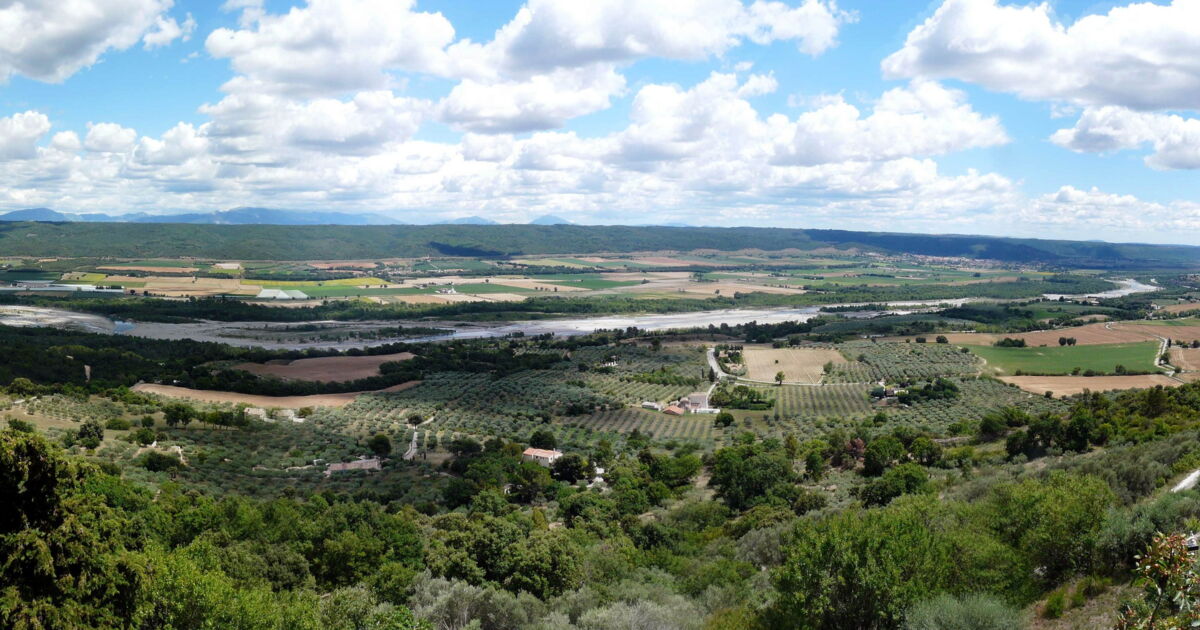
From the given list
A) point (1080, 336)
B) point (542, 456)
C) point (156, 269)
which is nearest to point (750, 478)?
point (542, 456)

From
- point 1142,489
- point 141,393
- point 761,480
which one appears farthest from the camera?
point 141,393

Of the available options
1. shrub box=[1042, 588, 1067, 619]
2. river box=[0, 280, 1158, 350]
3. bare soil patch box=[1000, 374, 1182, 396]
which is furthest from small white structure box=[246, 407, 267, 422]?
bare soil patch box=[1000, 374, 1182, 396]

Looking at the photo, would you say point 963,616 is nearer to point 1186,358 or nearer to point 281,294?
point 1186,358

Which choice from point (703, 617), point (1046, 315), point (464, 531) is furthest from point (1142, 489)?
point (1046, 315)

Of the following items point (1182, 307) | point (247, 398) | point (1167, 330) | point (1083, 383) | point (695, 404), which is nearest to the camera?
point (247, 398)

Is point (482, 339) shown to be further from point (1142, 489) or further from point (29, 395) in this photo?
point (1142, 489)

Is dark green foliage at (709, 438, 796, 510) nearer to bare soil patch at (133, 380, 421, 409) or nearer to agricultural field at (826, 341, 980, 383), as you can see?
bare soil patch at (133, 380, 421, 409)

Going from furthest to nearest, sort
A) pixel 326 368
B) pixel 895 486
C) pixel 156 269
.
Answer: pixel 156 269 < pixel 326 368 < pixel 895 486
